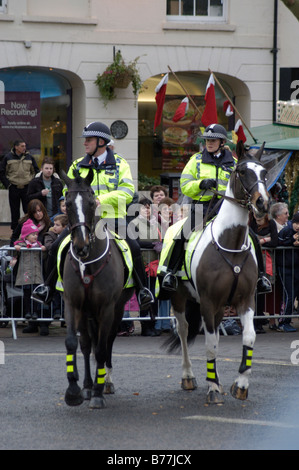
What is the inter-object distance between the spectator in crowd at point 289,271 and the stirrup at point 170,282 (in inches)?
168

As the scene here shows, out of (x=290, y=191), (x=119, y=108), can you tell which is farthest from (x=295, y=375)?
(x=119, y=108)

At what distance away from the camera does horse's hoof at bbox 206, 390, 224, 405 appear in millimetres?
8648

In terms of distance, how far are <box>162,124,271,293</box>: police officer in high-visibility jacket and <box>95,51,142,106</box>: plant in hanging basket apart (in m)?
10.7

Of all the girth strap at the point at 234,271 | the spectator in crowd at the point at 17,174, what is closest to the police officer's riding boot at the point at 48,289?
the girth strap at the point at 234,271

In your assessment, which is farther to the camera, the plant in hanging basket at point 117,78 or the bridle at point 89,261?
the plant in hanging basket at point 117,78

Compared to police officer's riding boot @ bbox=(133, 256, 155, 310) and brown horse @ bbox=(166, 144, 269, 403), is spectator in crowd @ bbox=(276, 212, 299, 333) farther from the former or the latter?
brown horse @ bbox=(166, 144, 269, 403)

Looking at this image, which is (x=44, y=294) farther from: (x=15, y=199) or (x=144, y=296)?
(x=15, y=199)

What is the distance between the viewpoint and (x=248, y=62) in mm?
21234

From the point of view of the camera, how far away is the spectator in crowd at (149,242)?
13.2 metres

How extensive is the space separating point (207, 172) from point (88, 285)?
1.96 m

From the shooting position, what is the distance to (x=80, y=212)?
826 cm

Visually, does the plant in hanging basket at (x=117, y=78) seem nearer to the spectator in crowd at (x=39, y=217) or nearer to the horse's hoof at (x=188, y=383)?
the spectator in crowd at (x=39, y=217)

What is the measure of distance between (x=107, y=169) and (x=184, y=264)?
4.18 feet

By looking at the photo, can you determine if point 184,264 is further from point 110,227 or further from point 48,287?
point 48,287
